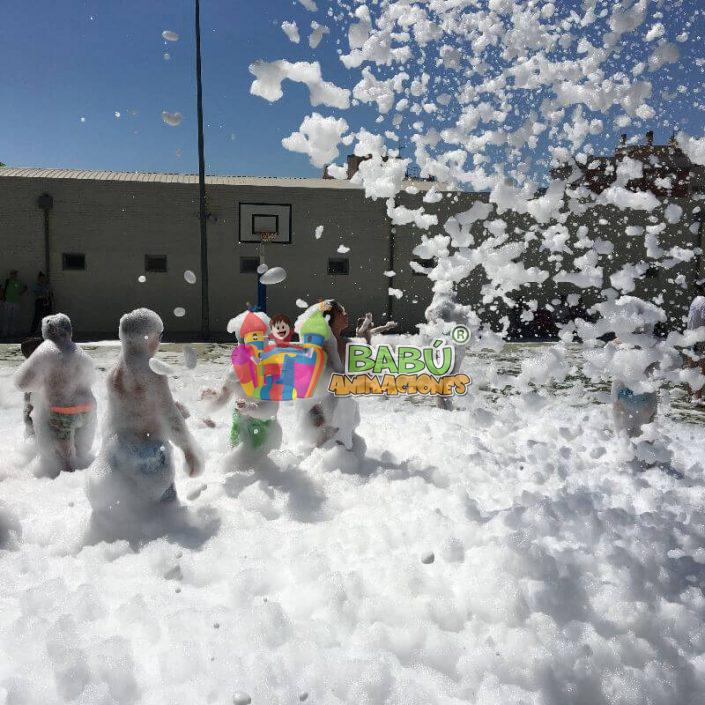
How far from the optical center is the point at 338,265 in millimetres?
20406

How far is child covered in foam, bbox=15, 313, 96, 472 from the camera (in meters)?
4.98

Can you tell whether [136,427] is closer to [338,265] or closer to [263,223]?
[263,223]

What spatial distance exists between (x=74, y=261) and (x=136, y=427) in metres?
17.0

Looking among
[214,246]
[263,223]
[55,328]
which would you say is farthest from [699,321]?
[214,246]

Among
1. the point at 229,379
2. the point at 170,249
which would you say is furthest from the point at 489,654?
the point at 170,249

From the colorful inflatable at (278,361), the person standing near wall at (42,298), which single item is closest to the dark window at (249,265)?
the person standing near wall at (42,298)

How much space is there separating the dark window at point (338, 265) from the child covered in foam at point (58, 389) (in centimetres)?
1536

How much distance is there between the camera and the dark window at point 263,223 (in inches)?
780

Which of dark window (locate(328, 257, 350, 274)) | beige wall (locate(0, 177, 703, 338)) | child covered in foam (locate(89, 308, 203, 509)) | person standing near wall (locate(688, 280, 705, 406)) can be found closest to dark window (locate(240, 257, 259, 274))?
beige wall (locate(0, 177, 703, 338))

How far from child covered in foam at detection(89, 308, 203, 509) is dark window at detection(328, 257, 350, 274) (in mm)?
16433

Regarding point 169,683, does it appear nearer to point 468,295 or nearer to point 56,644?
point 56,644

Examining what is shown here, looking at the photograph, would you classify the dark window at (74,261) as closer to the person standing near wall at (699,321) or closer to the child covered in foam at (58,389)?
the child covered in foam at (58,389)

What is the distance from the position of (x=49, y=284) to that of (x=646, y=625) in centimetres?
1933

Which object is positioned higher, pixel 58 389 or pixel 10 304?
pixel 58 389
